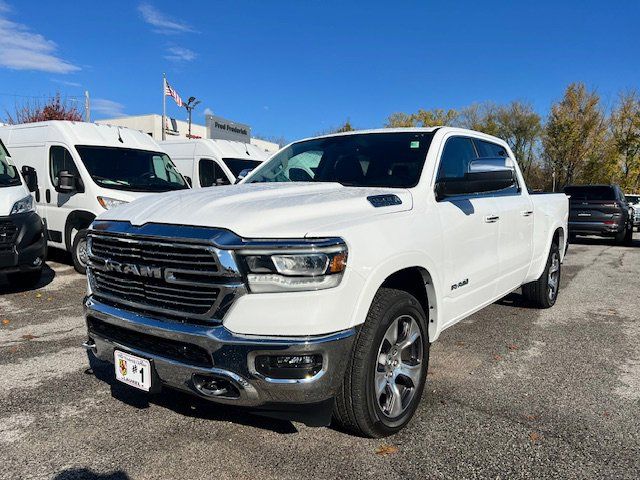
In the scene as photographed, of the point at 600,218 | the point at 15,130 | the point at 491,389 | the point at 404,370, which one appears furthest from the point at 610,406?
the point at 600,218

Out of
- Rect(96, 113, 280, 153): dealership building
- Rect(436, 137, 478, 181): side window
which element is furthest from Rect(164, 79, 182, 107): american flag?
Rect(436, 137, 478, 181): side window

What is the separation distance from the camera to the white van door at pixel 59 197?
8.02 metres

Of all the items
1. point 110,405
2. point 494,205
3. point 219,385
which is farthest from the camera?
point 494,205

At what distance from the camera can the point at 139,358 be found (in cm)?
271

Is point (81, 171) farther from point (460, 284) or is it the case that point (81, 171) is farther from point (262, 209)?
point (460, 284)

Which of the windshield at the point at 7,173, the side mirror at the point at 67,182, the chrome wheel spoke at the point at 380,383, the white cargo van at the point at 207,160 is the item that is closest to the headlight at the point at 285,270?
the chrome wheel spoke at the point at 380,383

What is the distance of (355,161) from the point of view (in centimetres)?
402

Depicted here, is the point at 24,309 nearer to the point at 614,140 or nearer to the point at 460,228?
the point at 460,228

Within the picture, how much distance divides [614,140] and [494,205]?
1512 inches

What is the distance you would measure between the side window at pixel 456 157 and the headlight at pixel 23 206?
5196 millimetres

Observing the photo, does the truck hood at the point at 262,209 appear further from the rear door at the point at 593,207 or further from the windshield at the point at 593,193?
the windshield at the point at 593,193

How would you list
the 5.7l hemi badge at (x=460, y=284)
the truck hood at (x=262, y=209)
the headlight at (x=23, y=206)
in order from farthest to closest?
the headlight at (x=23, y=206), the 5.7l hemi badge at (x=460, y=284), the truck hood at (x=262, y=209)

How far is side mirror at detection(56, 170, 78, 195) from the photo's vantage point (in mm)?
7792

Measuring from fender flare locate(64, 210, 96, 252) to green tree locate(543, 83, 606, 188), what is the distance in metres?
35.5
